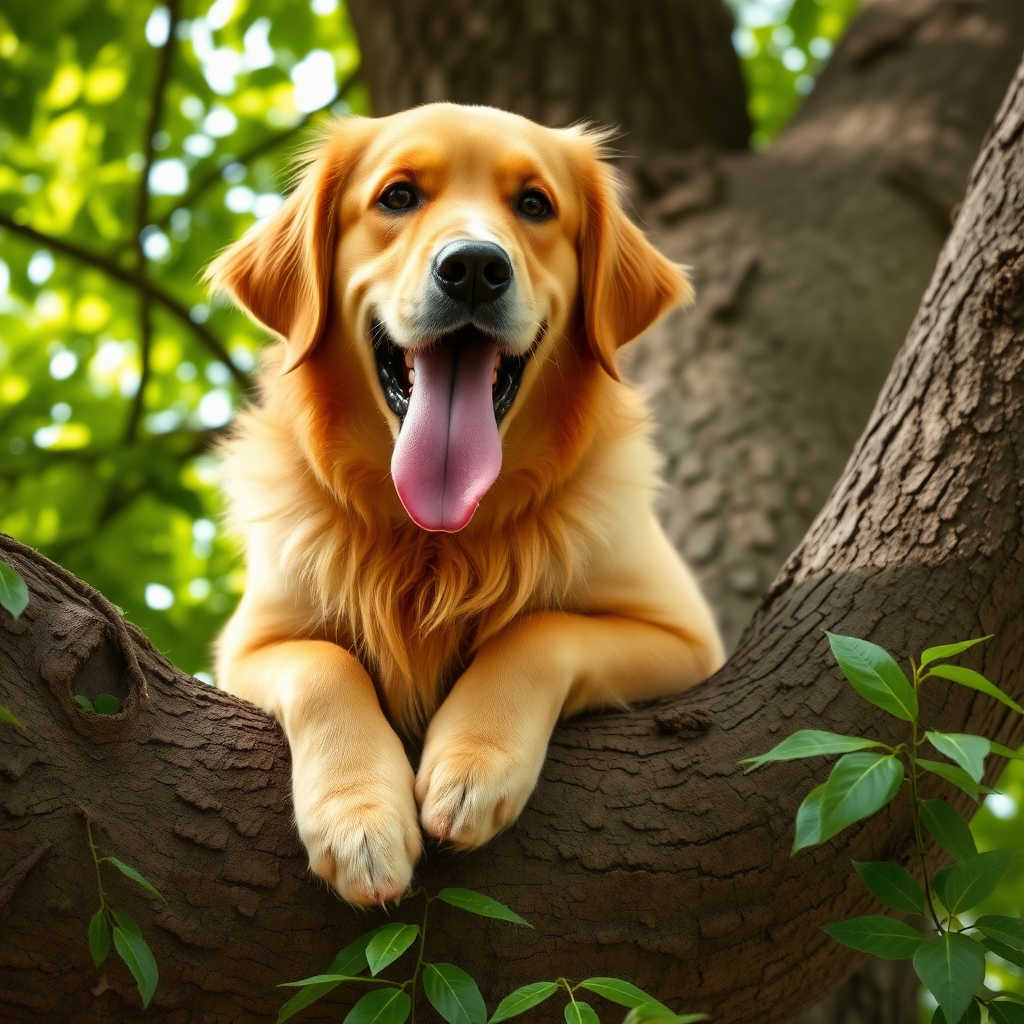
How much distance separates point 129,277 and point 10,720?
3.88m

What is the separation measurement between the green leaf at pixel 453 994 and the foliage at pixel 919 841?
1.93 feet

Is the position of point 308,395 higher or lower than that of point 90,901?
higher

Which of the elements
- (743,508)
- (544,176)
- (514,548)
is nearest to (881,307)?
(743,508)

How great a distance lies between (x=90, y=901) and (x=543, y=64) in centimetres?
462

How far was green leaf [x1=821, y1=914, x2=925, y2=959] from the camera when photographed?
1.85 metres

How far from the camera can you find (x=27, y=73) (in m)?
5.11

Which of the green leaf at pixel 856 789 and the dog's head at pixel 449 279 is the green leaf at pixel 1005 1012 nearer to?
the green leaf at pixel 856 789

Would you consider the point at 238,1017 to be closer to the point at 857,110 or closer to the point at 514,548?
the point at 514,548

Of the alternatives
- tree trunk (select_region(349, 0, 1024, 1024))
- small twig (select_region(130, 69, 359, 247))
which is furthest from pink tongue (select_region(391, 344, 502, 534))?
small twig (select_region(130, 69, 359, 247))

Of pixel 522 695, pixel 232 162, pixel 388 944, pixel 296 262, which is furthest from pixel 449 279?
pixel 232 162

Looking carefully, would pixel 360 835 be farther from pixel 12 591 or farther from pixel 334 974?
pixel 12 591

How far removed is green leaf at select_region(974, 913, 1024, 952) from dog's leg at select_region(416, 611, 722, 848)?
87cm

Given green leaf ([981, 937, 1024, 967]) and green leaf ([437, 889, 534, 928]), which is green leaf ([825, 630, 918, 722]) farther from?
green leaf ([437, 889, 534, 928])

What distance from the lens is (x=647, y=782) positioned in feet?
7.70
